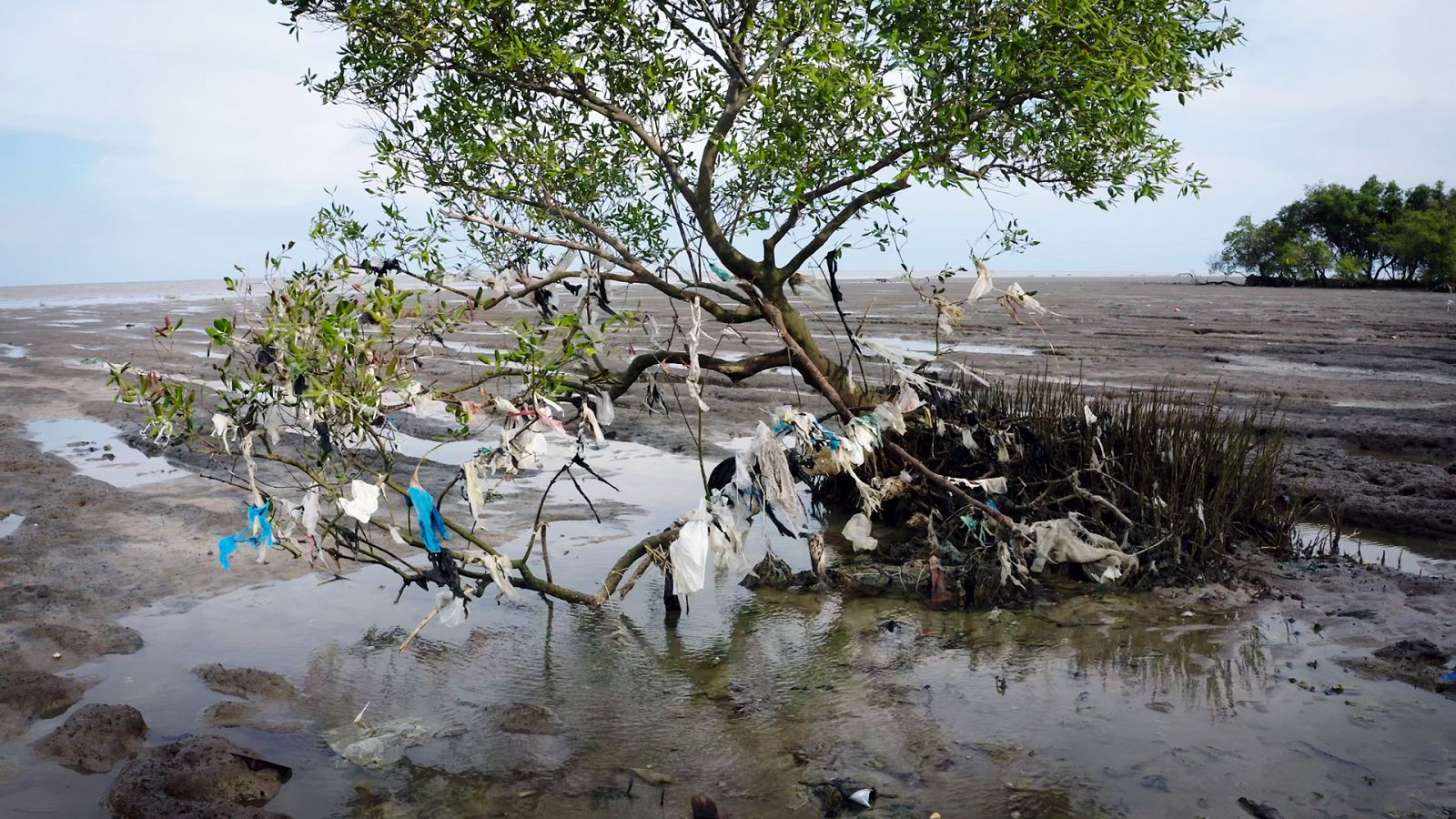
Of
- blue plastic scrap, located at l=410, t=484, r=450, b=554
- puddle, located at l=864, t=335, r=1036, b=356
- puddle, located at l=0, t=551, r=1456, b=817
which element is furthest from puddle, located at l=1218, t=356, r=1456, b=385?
blue plastic scrap, located at l=410, t=484, r=450, b=554

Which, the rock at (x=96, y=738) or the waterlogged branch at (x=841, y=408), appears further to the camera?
the waterlogged branch at (x=841, y=408)

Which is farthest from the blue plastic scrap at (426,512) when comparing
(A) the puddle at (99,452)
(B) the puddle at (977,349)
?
A: (B) the puddle at (977,349)

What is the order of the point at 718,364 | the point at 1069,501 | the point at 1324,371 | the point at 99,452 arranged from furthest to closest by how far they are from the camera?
the point at 1324,371 → the point at 99,452 → the point at 718,364 → the point at 1069,501

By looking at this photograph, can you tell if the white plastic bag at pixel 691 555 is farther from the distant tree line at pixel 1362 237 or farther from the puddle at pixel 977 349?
the distant tree line at pixel 1362 237

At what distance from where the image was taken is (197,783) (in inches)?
154

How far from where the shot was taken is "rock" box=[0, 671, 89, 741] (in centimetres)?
458

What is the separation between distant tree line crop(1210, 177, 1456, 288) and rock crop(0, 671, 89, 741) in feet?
177

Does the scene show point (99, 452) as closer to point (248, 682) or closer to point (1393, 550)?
point (248, 682)

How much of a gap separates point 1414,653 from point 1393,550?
2.32 m

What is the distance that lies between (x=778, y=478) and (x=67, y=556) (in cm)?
520

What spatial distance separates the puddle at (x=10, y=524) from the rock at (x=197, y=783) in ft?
14.8

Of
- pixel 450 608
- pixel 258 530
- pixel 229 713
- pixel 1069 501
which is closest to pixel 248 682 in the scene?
pixel 229 713

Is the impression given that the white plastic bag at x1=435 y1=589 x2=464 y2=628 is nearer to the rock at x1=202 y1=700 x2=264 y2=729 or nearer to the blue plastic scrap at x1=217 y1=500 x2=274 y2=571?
the blue plastic scrap at x1=217 y1=500 x2=274 y2=571

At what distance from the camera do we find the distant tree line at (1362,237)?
157ft
